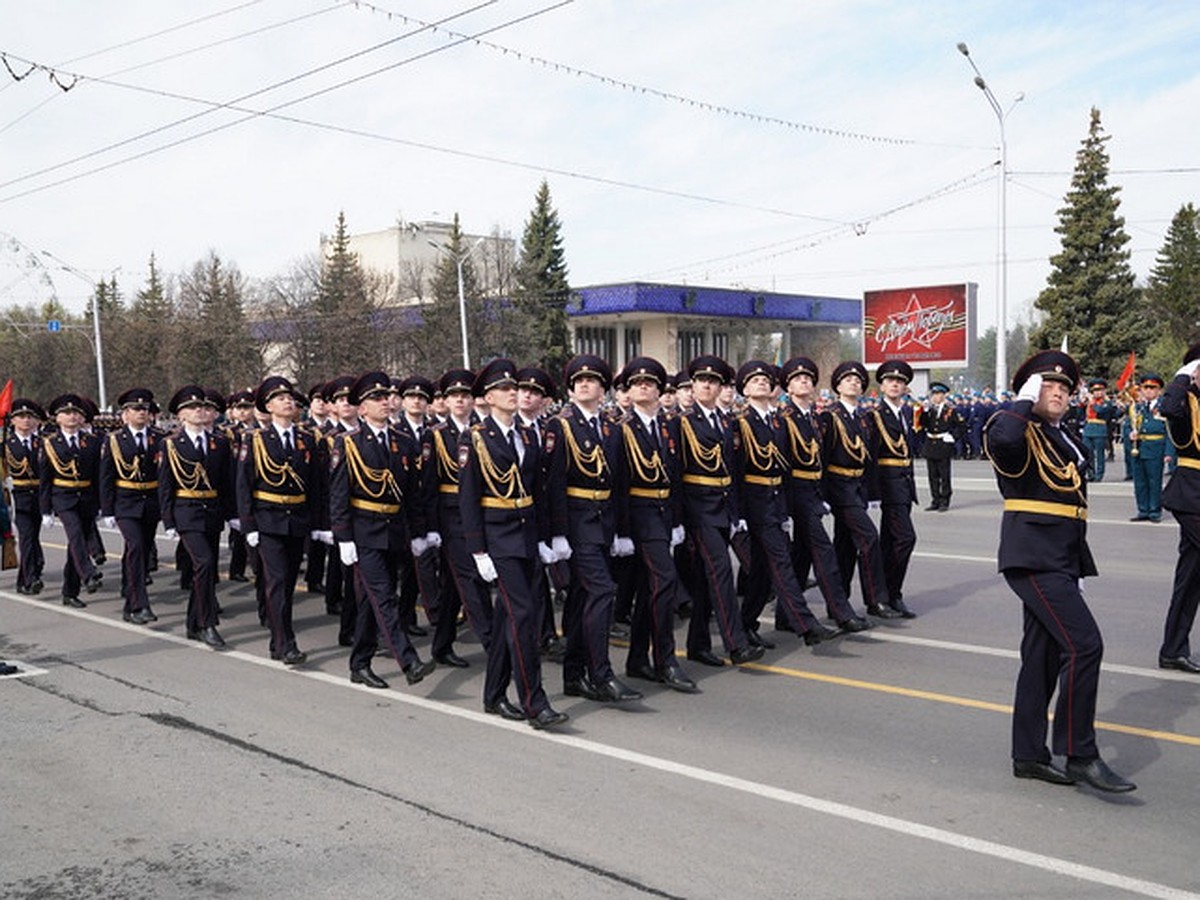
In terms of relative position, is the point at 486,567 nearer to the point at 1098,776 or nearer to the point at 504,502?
the point at 504,502

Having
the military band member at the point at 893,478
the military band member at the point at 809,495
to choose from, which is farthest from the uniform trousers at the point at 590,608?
the military band member at the point at 893,478

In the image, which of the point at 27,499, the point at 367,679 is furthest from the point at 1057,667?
the point at 27,499

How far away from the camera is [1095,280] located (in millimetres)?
45781

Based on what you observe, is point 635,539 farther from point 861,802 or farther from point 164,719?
point 164,719

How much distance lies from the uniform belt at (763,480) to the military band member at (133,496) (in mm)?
5587

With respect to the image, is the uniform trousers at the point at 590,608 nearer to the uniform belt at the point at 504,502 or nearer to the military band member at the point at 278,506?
the uniform belt at the point at 504,502

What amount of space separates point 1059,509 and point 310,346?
47.4 metres

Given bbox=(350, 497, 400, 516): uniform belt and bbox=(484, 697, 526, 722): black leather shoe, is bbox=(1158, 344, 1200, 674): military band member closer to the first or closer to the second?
bbox=(484, 697, 526, 722): black leather shoe

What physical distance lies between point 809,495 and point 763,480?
64 centimetres

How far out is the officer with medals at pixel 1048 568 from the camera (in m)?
5.13

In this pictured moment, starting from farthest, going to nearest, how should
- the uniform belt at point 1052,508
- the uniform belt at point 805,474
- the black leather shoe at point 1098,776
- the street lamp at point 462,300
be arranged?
the street lamp at point 462,300 < the uniform belt at point 805,474 < the uniform belt at point 1052,508 < the black leather shoe at point 1098,776

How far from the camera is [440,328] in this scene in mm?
51031

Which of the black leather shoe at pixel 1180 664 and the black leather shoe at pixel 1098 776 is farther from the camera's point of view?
the black leather shoe at pixel 1180 664

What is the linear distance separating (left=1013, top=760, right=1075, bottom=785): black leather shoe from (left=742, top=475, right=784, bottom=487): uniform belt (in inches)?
128
